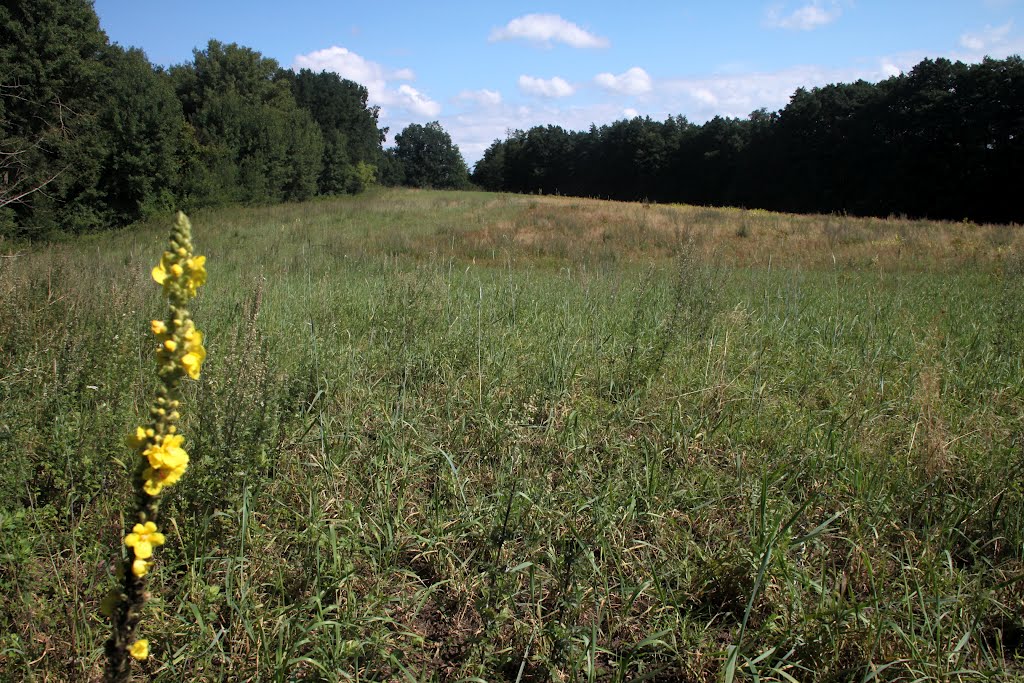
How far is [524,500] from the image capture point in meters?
2.61

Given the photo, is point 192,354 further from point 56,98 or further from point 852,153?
point 852,153

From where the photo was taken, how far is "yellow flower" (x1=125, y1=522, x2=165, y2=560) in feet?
3.70

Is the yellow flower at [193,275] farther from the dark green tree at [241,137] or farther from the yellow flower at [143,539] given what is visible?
the dark green tree at [241,137]

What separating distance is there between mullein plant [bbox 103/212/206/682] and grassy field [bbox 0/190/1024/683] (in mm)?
759

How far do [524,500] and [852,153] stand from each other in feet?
167

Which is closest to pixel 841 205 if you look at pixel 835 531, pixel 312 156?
pixel 312 156

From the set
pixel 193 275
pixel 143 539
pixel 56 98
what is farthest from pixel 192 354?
pixel 56 98

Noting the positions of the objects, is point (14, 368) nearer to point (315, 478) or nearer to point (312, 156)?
point (315, 478)

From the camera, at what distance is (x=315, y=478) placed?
266 centimetres

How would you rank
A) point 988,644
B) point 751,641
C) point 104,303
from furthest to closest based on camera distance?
1. point 104,303
2. point 988,644
3. point 751,641

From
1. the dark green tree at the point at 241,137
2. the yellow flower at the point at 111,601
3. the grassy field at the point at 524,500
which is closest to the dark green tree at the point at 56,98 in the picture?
the dark green tree at the point at 241,137

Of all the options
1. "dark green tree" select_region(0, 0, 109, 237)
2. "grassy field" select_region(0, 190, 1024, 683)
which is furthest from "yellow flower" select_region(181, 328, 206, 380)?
"dark green tree" select_region(0, 0, 109, 237)

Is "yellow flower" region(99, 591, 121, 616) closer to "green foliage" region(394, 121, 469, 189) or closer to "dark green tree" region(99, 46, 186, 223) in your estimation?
"dark green tree" region(99, 46, 186, 223)

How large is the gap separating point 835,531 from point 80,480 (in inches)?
132
